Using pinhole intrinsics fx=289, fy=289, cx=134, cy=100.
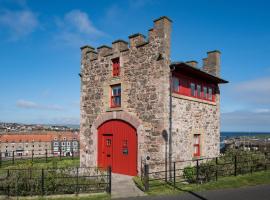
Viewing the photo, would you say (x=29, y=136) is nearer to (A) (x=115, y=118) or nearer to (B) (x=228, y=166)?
(A) (x=115, y=118)

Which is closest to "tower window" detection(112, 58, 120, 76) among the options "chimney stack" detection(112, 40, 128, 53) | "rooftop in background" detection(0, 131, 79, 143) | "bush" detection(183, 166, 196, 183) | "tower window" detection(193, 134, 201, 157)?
"chimney stack" detection(112, 40, 128, 53)

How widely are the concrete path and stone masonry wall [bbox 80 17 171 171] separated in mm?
1556

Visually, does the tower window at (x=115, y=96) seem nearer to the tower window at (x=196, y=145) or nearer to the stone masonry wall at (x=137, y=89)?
the stone masonry wall at (x=137, y=89)

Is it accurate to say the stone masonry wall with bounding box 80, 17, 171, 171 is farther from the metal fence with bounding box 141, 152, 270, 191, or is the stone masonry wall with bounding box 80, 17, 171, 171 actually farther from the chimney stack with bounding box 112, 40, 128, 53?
the metal fence with bounding box 141, 152, 270, 191

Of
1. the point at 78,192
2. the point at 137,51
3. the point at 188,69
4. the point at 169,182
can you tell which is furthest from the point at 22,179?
the point at 188,69

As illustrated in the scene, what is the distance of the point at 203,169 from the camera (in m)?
15.3

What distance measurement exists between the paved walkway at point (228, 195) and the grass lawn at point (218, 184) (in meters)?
0.61

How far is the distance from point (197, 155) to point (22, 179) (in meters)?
11.1

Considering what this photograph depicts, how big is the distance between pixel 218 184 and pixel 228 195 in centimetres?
179

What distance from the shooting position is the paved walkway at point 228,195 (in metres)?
11.5

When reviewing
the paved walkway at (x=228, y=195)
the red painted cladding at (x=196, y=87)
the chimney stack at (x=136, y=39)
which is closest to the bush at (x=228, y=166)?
the paved walkway at (x=228, y=195)

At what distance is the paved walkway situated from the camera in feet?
37.7

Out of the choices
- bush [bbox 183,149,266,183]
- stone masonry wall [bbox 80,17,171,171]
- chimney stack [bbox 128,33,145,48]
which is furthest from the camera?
chimney stack [bbox 128,33,145,48]

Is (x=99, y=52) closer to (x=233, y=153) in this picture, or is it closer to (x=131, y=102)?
(x=131, y=102)
